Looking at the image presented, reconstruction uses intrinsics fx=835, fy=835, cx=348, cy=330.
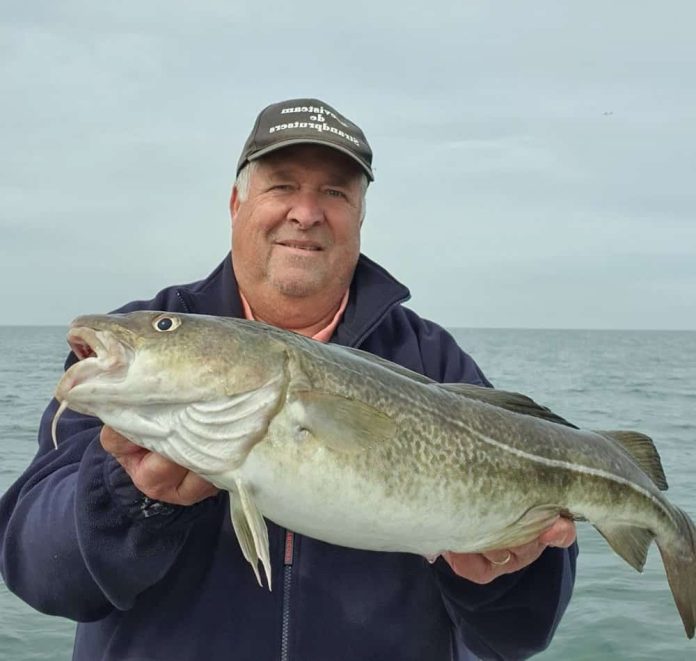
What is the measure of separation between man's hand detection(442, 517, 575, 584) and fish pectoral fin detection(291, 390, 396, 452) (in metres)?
0.69

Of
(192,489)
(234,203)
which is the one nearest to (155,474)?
(192,489)

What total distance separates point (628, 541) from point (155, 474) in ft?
6.47

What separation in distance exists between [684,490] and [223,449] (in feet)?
38.5

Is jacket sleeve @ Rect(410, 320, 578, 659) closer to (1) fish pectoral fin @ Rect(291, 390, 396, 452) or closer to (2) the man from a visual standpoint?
(2) the man

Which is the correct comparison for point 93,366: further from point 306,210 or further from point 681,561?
point 681,561

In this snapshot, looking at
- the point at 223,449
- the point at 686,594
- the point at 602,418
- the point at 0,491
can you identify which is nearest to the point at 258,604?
the point at 223,449

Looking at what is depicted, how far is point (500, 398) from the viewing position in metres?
3.30

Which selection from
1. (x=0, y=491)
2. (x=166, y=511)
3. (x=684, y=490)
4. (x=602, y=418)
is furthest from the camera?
(x=602, y=418)

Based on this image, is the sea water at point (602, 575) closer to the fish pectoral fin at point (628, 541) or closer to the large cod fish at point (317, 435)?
the fish pectoral fin at point (628, 541)

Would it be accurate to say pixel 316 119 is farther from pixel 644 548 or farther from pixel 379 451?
pixel 644 548

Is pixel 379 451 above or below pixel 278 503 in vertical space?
above

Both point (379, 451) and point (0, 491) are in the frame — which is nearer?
point (379, 451)

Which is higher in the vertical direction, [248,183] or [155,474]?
[248,183]

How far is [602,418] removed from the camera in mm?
22516
